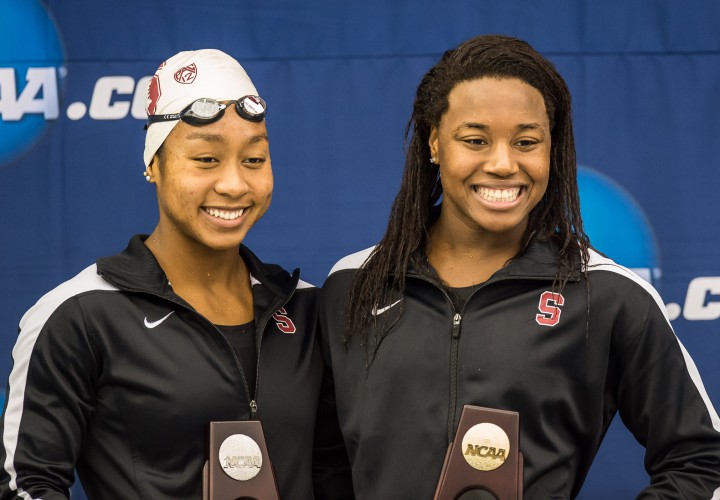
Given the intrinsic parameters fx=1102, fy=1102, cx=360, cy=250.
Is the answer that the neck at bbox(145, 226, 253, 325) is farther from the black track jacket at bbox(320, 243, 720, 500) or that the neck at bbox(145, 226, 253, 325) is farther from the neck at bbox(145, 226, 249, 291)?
the black track jacket at bbox(320, 243, 720, 500)

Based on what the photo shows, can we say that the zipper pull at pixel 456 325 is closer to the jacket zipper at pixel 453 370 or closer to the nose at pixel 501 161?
the jacket zipper at pixel 453 370

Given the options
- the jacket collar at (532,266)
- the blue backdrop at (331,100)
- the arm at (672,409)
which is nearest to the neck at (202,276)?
the jacket collar at (532,266)

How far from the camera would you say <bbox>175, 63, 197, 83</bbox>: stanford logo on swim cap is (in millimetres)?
2127

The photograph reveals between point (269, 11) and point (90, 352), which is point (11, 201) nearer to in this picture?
point (269, 11)

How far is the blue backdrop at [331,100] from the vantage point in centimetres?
304

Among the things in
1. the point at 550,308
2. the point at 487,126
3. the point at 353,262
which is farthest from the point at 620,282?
the point at 353,262

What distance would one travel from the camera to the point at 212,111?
2.07 metres

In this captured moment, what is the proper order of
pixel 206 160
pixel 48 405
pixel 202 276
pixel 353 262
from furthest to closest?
pixel 353 262
pixel 202 276
pixel 206 160
pixel 48 405

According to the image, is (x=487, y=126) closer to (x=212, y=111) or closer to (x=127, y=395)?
(x=212, y=111)

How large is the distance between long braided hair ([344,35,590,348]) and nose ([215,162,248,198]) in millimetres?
309

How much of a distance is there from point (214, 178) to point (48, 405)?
0.51 m

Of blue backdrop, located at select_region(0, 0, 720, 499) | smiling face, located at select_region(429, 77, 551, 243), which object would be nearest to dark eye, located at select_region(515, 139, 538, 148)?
smiling face, located at select_region(429, 77, 551, 243)

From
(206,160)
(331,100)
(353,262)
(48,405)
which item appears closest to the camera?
(48,405)

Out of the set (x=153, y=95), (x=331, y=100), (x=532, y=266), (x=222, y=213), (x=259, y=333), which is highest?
(x=331, y=100)
